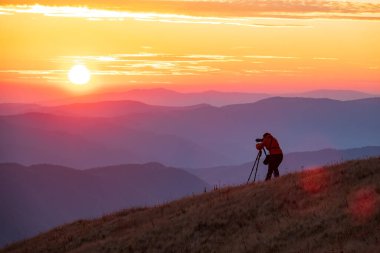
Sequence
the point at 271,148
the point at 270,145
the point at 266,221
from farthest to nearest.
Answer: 1. the point at 270,145
2. the point at 271,148
3. the point at 266,221

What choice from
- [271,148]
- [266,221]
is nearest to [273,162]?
[271,148]

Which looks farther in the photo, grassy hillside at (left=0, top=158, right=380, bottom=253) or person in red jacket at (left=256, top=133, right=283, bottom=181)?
person in red jacket at (left=256, top=133, right=283, bottom=181)

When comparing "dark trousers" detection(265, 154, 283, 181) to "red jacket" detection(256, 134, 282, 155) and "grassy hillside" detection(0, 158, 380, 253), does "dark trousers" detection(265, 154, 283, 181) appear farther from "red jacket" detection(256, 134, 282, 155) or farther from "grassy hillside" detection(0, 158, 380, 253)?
"grassy hillside" detection(0, 158, 380, 253)

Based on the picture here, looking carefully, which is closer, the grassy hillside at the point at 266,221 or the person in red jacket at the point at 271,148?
the grassy hillside at the point at 266,221

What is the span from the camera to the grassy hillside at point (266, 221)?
14.9 metres

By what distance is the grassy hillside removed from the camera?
586 inches

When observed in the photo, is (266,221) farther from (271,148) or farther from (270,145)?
(270,145)

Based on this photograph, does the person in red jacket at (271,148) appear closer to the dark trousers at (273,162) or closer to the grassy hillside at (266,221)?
the dark trousers at (273,162)

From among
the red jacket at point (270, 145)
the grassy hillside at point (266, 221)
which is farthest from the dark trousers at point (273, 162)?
the grassy hillside at point (266, 221)

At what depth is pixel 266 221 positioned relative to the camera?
708 inches

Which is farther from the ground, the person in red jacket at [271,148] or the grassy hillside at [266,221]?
the person in red jacket at [271,148]

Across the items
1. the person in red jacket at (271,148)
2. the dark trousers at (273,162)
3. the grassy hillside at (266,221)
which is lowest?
the grassy hillside at (266,221)

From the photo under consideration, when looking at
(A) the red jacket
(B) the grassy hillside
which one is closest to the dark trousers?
(A) the red jacket

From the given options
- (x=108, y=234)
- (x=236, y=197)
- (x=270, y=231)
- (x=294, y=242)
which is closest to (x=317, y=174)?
(x=236, y=197)
